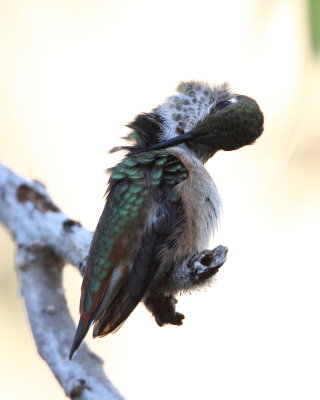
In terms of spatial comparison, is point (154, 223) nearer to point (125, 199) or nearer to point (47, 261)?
point (125, 199)

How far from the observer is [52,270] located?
3.80 m

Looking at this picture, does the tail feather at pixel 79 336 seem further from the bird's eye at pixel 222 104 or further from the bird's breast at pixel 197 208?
the bird's eye at pixel 222 104

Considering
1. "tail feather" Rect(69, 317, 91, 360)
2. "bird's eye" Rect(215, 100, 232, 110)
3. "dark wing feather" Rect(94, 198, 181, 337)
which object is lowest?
"tail feather" Rect(69, 317, 91, 360)

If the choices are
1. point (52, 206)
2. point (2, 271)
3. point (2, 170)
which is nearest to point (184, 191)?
point (52, 206)

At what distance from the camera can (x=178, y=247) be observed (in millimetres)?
3441

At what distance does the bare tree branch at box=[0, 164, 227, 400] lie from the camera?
3041mm

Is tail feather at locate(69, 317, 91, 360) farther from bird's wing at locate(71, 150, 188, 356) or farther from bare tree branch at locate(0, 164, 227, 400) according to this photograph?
bare tree branch at locate(0, 164, 227, 400)

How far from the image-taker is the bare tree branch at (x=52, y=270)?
3.04 metres

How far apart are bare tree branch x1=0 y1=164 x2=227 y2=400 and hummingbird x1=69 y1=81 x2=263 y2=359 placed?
0.38ft

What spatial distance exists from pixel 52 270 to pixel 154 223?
0.67m

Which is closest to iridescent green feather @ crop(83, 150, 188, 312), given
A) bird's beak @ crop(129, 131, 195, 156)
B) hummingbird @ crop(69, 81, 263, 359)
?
hummingbird @ crop(69, 81, 263, 359)

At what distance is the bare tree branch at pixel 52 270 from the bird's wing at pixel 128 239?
0.15 metres

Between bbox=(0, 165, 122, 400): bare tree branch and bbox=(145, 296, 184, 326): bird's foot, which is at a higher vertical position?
bbox=(0, 165, 122, 400): bare tree branch

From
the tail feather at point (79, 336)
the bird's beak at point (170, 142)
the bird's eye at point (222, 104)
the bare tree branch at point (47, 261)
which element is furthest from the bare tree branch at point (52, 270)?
the bird's eye at point (222, 104)
